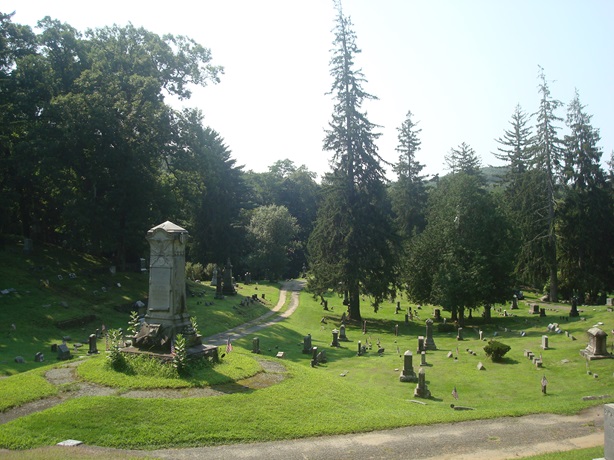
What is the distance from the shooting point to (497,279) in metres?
33.4

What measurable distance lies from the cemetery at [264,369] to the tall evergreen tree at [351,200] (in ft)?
12.3

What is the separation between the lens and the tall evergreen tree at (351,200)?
36438 mm

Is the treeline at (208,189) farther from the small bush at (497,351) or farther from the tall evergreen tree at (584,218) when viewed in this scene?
the small bush at (497,351)

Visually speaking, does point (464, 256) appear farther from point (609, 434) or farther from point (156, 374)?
point (609, 434)

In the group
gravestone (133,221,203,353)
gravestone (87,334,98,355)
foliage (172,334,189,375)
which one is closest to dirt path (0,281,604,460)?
foliage (172,334,189,375)

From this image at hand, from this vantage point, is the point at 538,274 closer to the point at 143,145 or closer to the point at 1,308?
the point at 143,145

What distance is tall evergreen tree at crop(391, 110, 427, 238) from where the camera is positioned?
2413 inches

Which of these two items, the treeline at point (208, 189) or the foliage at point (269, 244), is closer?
the treeline at point (208, 189)

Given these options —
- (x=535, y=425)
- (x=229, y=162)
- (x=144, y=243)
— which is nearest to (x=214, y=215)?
(x=229, y=162)

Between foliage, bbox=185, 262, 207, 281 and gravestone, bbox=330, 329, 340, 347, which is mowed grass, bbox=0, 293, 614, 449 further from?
foliage, bbox=185, 262, 207, 281

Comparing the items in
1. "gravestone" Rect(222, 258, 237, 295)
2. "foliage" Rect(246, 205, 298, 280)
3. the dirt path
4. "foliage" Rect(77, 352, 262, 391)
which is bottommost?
the dirt path

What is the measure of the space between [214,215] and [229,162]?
7.49 meters

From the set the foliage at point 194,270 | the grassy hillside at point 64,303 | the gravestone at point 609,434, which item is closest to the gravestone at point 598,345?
the gravestone at point 609,434

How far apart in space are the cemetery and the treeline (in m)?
3.80
